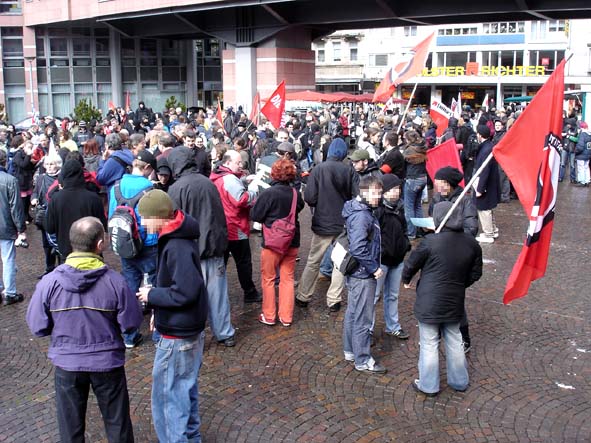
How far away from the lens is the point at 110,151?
Result: 10.2 metres

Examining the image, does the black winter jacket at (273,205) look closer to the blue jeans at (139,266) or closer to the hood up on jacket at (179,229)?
the blue jeans at (139,266)

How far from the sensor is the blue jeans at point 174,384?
4605 millimetres

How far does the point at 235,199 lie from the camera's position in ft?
25.0

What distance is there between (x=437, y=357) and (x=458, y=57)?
64.4 m

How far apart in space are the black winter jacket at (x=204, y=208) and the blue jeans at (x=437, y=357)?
7.25ft

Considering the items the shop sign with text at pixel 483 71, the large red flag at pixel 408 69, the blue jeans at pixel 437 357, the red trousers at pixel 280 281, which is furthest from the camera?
the shop sign with text at pixel 483 71

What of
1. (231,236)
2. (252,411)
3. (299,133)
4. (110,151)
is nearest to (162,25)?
(299,133)

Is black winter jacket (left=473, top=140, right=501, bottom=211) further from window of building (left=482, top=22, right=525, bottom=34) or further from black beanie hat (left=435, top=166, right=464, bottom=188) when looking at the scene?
window of building (left=482, top=22, right=525, bottom=34)

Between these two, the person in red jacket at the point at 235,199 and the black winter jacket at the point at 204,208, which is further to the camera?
the person in red jacket at the point at 235,199

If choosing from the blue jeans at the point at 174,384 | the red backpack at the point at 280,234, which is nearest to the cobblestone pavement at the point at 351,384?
the blue jeans at the point at 174,384

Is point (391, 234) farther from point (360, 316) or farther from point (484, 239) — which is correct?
point (484, 239)

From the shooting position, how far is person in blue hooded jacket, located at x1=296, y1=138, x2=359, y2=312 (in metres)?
8.22

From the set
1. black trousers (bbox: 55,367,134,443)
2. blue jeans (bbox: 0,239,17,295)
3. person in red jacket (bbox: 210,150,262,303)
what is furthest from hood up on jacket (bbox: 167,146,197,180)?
black trousers (bbox: 55,367,134,443)

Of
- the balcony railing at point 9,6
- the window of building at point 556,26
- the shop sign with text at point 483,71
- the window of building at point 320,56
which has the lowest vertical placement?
the shop sign with text at point 483,71
